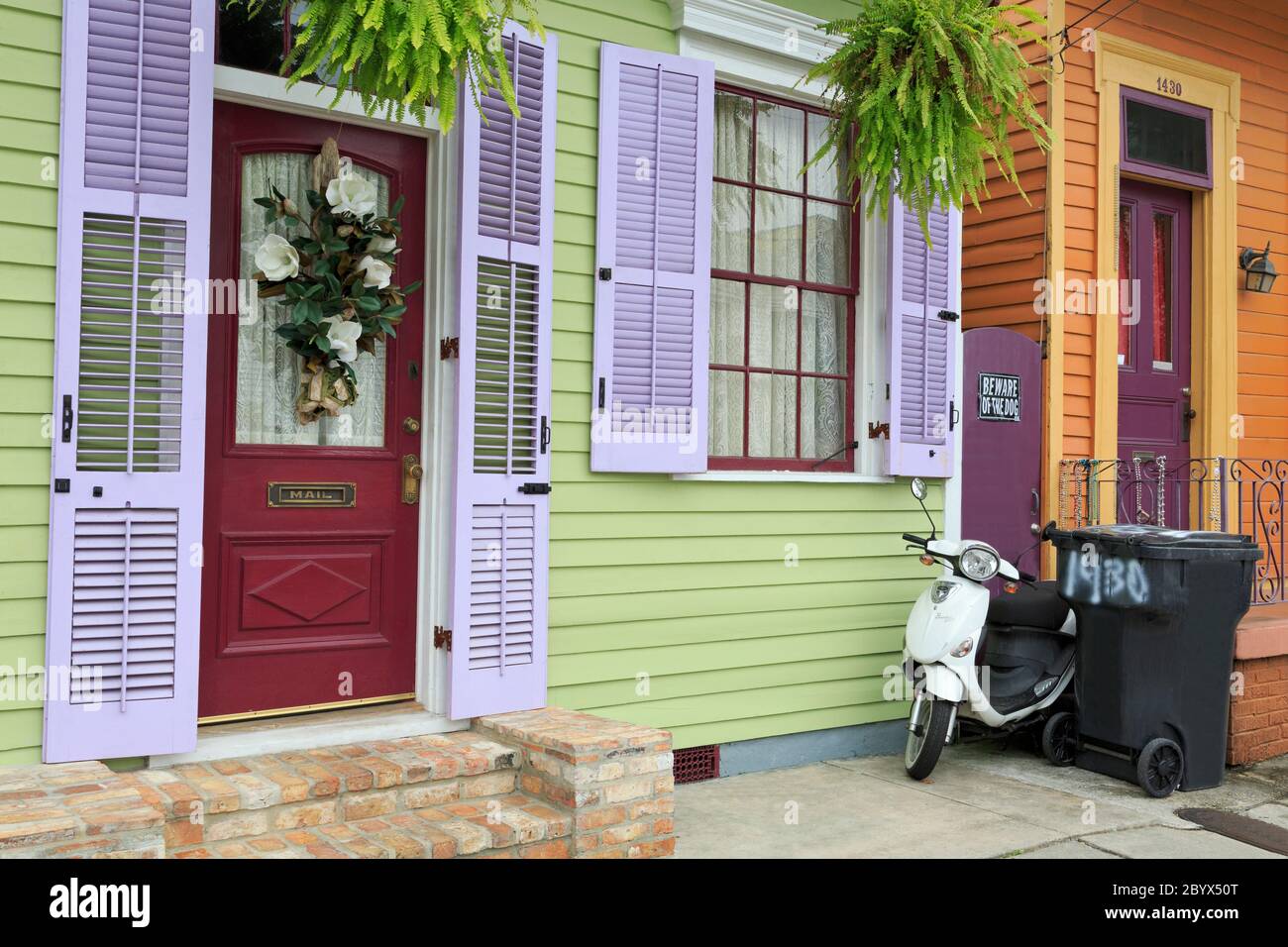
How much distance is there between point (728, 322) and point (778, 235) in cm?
54

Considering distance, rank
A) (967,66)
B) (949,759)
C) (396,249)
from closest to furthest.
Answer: (396,249) < (967,66) < (949,759)

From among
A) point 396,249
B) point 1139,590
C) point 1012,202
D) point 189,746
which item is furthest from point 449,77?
point 1012,202

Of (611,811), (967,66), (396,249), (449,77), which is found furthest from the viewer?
(967,66)

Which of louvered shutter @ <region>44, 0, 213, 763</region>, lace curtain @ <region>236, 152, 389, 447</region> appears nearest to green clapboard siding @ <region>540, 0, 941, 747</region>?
lace curtain @ <region>236, 152, 389, 447</region>

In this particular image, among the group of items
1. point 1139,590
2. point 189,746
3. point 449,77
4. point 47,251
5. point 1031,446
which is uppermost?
point 449,77

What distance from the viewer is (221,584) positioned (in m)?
4.07

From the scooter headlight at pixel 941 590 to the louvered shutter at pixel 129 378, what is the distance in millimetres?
3147

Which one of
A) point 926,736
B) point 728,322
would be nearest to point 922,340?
point 728,322

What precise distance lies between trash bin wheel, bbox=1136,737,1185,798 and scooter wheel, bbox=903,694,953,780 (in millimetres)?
839

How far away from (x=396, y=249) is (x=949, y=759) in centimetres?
357

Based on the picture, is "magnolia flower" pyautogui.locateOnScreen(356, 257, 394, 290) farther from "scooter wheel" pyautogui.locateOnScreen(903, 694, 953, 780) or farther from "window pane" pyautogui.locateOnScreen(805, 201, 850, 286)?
"scooter wheel" pyautogui.locateOnScreen(903, 694, 953, 780)

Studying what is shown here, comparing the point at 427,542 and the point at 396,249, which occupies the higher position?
the point at 396,249

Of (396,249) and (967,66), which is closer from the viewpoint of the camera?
(396,249)

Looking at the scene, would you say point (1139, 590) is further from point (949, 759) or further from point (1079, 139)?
point (1079, 139)
